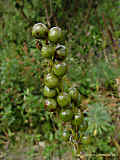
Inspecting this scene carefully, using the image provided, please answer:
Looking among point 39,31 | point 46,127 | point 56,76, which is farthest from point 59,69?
point 46,127

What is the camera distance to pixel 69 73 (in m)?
1.39

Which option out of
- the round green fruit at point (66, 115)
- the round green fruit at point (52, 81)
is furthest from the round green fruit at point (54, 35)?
the round green fruit at point (66, 115)

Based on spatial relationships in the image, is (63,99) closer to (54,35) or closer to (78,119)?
(78,119)

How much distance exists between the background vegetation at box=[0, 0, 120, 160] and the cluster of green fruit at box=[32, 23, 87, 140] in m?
0.52

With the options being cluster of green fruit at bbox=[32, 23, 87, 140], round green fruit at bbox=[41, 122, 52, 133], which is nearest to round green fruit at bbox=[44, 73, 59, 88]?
cluster of green fruit at bbox=[32, 23, 87, 140]

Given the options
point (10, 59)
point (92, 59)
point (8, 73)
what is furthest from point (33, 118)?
point (92, 59)

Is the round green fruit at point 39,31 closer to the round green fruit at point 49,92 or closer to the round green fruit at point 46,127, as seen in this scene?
the round green fruit at point 49,92

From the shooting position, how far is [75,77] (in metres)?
1.45

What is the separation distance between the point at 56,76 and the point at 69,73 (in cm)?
85

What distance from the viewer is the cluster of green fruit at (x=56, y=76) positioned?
0.51 meters

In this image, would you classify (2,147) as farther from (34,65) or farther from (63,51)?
(63,51)

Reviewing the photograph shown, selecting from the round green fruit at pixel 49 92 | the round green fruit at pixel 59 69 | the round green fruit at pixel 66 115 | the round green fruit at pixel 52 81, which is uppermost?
the round green fruit at pixel 59 69

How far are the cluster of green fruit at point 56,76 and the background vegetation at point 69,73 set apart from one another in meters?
0.52

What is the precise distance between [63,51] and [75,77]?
95cm
